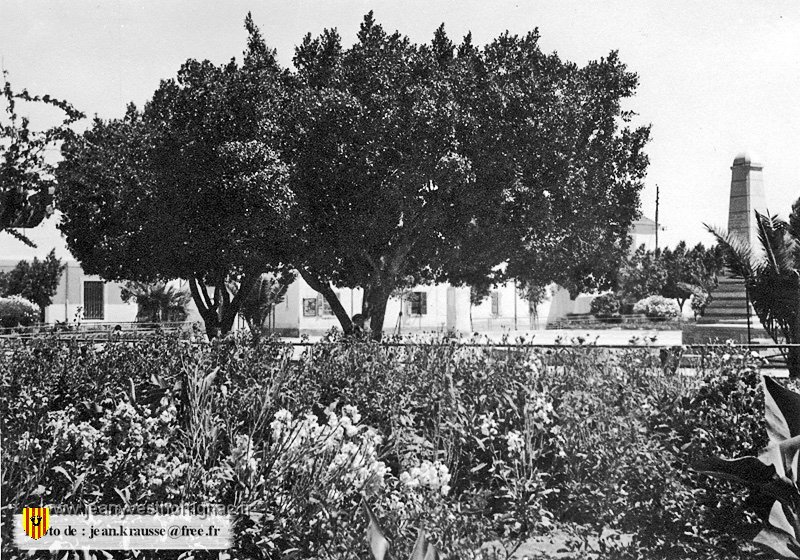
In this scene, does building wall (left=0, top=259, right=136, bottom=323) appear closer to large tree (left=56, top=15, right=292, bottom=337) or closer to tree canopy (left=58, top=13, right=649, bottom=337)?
large tree (left=56, top=15, right=292, bottom=337)

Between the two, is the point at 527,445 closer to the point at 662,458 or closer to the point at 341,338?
the point at 662,458

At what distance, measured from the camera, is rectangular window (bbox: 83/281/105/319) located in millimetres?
35125

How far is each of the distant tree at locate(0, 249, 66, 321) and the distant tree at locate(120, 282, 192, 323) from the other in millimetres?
4124

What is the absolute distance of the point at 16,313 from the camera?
2739 centimetres

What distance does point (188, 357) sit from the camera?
22.3ft

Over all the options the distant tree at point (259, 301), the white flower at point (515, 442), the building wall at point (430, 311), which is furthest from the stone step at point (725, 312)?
the white flower at point (515, 442)

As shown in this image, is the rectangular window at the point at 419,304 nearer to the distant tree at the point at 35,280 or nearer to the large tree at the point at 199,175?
the distant tree at the point at 35,280

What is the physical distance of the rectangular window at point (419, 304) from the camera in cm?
3956

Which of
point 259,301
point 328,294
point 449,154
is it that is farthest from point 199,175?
point 259,301

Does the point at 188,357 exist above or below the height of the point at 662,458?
above

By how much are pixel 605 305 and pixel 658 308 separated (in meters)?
7.68

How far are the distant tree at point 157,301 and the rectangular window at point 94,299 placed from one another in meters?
4.30

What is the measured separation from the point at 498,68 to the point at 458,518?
13.2 meters

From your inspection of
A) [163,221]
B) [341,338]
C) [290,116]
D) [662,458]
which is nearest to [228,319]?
[163,221]
